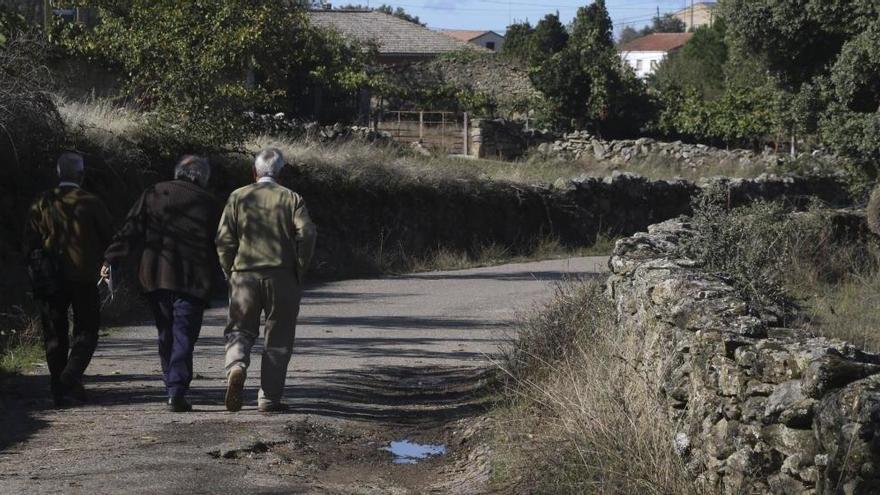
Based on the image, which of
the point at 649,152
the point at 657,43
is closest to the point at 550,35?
the point at 649,152

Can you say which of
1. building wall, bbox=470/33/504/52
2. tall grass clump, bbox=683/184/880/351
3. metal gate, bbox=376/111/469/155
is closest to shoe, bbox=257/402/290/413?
tall grass clump, bbox=683/184/880/351

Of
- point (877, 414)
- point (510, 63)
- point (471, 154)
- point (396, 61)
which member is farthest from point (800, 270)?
point (396, 61)

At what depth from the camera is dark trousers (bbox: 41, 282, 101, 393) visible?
30.5 feet

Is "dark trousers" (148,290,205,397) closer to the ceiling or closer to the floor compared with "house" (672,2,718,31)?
closer to the floor

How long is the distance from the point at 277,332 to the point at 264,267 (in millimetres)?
470

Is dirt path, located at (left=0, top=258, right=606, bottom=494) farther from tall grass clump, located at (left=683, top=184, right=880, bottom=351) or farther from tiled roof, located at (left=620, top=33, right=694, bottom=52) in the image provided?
tiled roof, located at (left=620, top=33, right=694, bottom=52)

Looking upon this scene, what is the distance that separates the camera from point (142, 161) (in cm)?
1745

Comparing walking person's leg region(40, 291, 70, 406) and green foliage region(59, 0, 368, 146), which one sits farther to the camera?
green foliage region(59, 0, 368, 146)

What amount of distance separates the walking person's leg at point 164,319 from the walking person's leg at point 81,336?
1.65 ft

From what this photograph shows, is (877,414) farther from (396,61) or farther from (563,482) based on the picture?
(396,61)

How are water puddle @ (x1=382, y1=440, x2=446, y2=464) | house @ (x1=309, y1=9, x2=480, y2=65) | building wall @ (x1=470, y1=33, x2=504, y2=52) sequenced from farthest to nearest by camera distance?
1. building wall @ (x1=470, y1=33, x2=504, y2=52)
2. house @ (x1=309, y1=9, x2=480, y2=65)
3. water puddle @ (x1=382, y1=440, x2=446, y2=464)

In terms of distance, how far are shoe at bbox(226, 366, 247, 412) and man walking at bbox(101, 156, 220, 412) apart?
30cm

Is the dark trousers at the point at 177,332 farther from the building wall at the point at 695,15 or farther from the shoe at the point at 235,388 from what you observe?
the building wall at the point at 695,15

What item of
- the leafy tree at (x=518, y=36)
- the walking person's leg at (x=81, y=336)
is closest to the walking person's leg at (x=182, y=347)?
the walking person's leg at (x=81, y=336)
